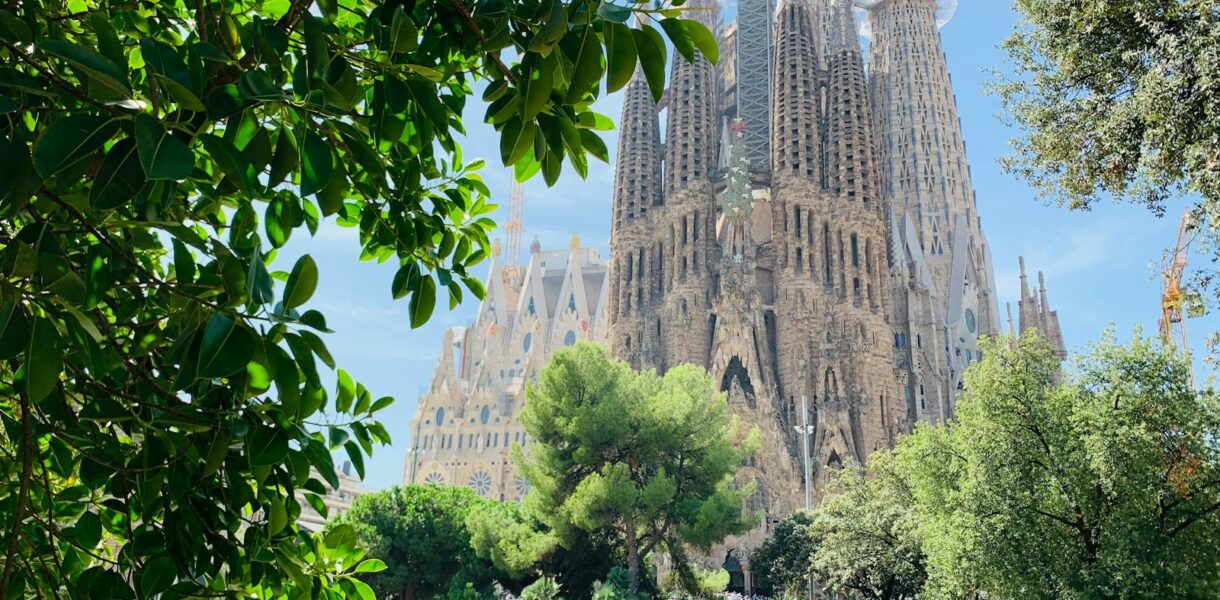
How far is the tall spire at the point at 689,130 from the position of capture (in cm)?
4619

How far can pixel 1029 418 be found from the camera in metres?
16.2

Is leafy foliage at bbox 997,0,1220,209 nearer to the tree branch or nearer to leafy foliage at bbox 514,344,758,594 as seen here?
the tree branch

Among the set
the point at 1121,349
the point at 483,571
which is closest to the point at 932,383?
the point at 483,571

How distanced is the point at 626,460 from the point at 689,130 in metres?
24.5

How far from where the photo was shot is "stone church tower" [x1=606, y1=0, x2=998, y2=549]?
4144cm

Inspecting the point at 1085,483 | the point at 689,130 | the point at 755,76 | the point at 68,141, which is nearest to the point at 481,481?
the point at 689,130

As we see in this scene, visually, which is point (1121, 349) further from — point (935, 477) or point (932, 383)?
point (932, 383)

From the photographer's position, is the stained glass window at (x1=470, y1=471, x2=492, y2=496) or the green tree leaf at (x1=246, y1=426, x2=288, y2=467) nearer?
the green tree leaf at (x1=246, y1=426, x2=288, y2=467)

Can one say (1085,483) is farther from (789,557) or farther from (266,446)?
(266,446)

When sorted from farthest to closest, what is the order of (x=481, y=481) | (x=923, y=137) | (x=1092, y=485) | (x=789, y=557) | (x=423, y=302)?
(x=923, y=137) < (x=481, y=481) < (x=789, y=557) < (x=1092, y=485) < (x=423, y=302)

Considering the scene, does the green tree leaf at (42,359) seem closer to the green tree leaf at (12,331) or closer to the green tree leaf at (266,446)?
the green tree leaf at (12,331)

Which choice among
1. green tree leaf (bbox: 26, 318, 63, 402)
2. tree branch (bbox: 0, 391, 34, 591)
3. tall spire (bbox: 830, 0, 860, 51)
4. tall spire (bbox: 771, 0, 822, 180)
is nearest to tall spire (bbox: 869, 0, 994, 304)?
tall spire (bbox: 830, 0, 860, 51)

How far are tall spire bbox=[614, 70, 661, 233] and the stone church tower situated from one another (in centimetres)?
8

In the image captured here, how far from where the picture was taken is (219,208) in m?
3.39
